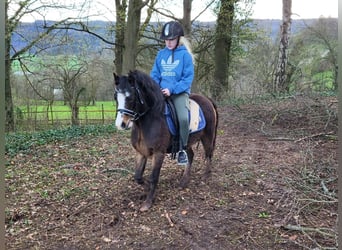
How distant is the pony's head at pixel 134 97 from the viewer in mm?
3074

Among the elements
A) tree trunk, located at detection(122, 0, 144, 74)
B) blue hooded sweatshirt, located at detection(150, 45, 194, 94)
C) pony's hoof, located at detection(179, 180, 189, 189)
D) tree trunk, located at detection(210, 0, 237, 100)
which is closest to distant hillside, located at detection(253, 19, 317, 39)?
tree trunk, located at detection(210, 0, 237, 100)

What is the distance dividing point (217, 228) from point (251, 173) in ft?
4.86

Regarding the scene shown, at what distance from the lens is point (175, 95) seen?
3.70 meters

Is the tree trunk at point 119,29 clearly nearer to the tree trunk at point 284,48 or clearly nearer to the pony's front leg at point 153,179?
the tree trunk at point 284,48

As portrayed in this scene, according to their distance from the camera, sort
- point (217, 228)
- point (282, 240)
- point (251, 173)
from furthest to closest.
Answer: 1. point (251, 173)
2. point (217, 228)
3. point (282, 240)

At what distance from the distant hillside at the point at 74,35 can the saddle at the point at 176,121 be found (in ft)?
25.6

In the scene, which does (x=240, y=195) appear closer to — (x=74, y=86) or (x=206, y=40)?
(x=206, y=40)

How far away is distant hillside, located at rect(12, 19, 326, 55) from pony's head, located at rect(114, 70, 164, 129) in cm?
801

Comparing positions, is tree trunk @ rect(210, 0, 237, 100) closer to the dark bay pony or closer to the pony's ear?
the dark bay pony

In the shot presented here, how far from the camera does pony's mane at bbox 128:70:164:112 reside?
3.23 metres

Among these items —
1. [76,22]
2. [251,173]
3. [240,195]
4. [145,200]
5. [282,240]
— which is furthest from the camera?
[76,22]

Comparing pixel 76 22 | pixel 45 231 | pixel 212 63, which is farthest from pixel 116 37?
pixel 45 231

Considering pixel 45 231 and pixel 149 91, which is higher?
pixel 149 91

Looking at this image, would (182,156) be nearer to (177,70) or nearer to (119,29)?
(177,70)
